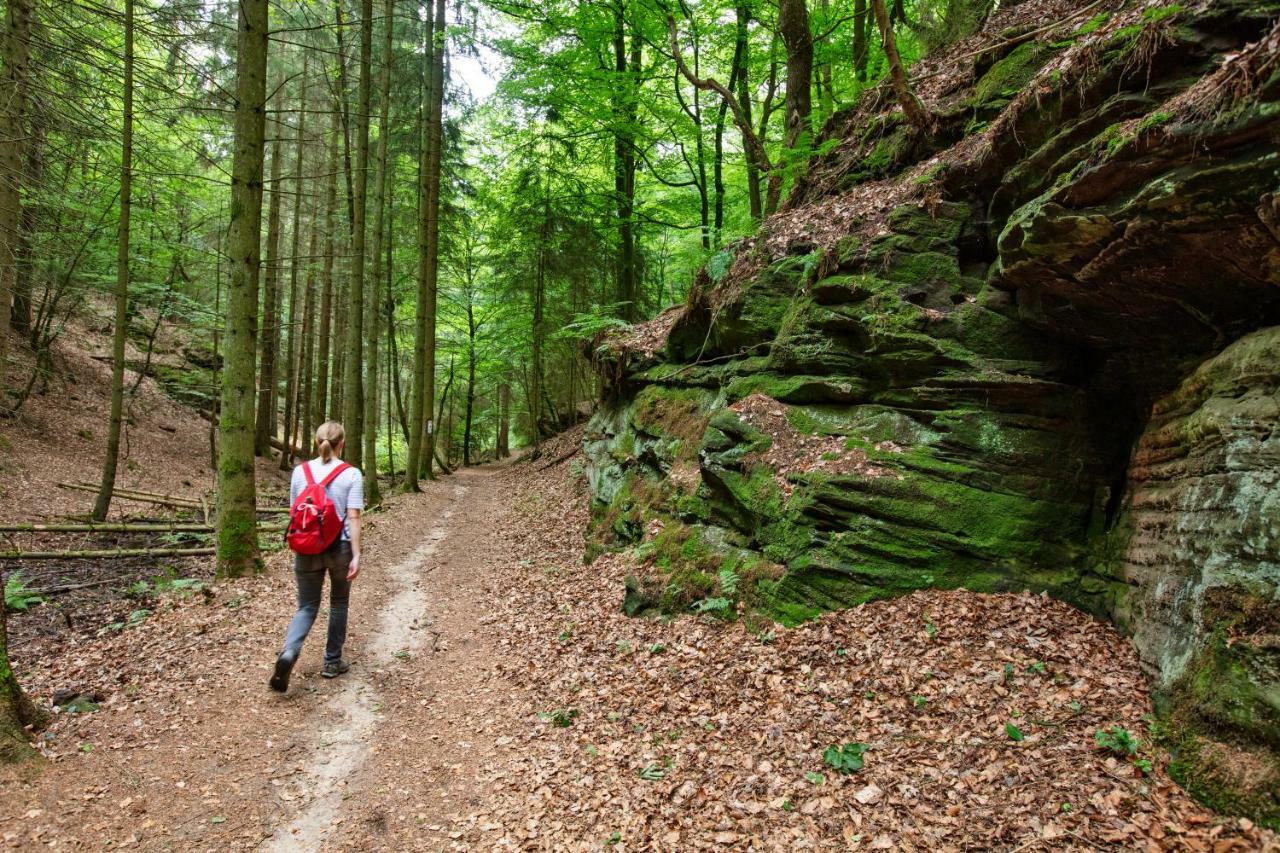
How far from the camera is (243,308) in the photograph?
8055 mm

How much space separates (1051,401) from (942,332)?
126 cm

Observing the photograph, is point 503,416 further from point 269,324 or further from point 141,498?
point 141,498

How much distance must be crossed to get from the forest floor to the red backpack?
141 centimetres

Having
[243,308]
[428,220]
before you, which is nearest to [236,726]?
[243,308]

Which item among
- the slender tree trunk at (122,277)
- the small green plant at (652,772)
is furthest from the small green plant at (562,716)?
the slender tree trunk at (122,277)

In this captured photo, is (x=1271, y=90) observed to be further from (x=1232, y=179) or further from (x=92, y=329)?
(x=92, y=329)

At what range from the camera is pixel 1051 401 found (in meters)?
5.95

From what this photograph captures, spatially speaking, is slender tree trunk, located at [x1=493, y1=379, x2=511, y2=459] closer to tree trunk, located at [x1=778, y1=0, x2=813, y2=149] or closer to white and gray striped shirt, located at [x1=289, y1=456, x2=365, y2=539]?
tree trunk, located at [x1=778, y1=0, x2=813, y2=149]

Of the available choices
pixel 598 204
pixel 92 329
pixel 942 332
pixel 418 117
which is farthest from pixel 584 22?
pixel 92 329

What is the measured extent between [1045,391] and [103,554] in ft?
44.5

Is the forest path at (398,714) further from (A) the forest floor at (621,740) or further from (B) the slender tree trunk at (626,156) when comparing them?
(B) the slender tree trunk at (626,156)

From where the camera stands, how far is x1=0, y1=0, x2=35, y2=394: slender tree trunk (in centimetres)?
864

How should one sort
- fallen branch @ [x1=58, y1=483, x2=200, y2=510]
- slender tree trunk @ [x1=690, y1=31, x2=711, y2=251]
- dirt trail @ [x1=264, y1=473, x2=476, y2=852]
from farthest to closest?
slender tree trunk @ [x1=690, y1=31, x2=711, y2=251] < fallen branch @ [x1=58, y1=483, x2=200, y2=510] < dirt trail @ [x1=264, y1=473, x2=476, y2=852]

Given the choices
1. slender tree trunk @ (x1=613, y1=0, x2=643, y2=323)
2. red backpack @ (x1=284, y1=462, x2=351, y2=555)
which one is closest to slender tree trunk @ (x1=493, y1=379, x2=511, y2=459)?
slender tree trunk @ (x1=613, y1=0, x2=643, y2=323)
